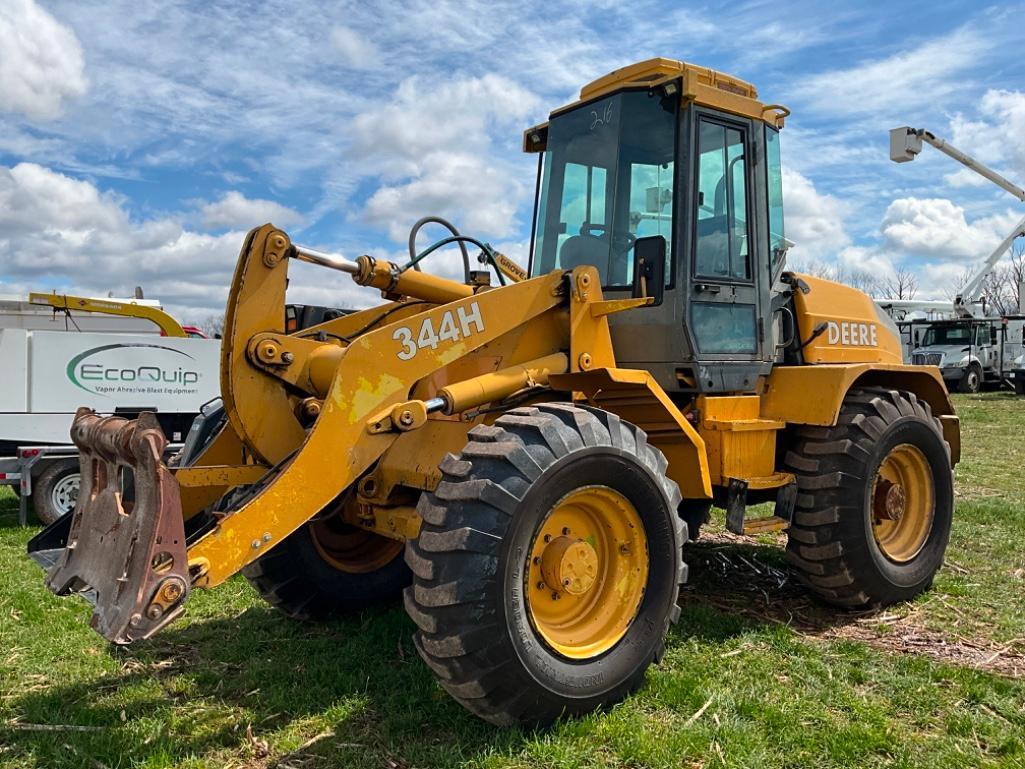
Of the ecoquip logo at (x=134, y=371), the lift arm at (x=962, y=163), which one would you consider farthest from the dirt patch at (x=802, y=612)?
the lift arm at (x=962, y=163)

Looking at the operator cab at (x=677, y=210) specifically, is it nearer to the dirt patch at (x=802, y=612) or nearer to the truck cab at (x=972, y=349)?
the dirt patch at (x=802, y=612)

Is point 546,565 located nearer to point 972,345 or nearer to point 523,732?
point 523,732

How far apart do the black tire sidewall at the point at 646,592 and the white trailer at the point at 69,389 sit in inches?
282

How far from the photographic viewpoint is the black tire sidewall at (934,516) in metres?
5.44

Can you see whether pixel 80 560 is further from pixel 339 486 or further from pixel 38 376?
Answer: pixel 38 376

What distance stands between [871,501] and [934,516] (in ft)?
2.88

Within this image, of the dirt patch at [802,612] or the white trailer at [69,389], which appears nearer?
the dirt patch at [802,612]

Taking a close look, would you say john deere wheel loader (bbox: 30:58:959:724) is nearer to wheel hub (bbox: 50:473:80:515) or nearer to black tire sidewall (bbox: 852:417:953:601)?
black tire sidewall (bbox: 852:417:953:601)

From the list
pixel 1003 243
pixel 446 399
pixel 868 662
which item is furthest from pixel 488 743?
pixel 1003 243

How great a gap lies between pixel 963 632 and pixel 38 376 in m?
9.08

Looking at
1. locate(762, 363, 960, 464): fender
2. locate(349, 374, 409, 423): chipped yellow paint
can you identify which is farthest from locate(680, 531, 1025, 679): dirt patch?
locate(349, 374, 409, 423): chipped yellow paint

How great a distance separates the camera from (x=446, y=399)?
411 cm

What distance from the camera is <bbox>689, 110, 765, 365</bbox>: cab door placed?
17.1 feet

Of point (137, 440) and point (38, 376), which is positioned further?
point (38, 376)
